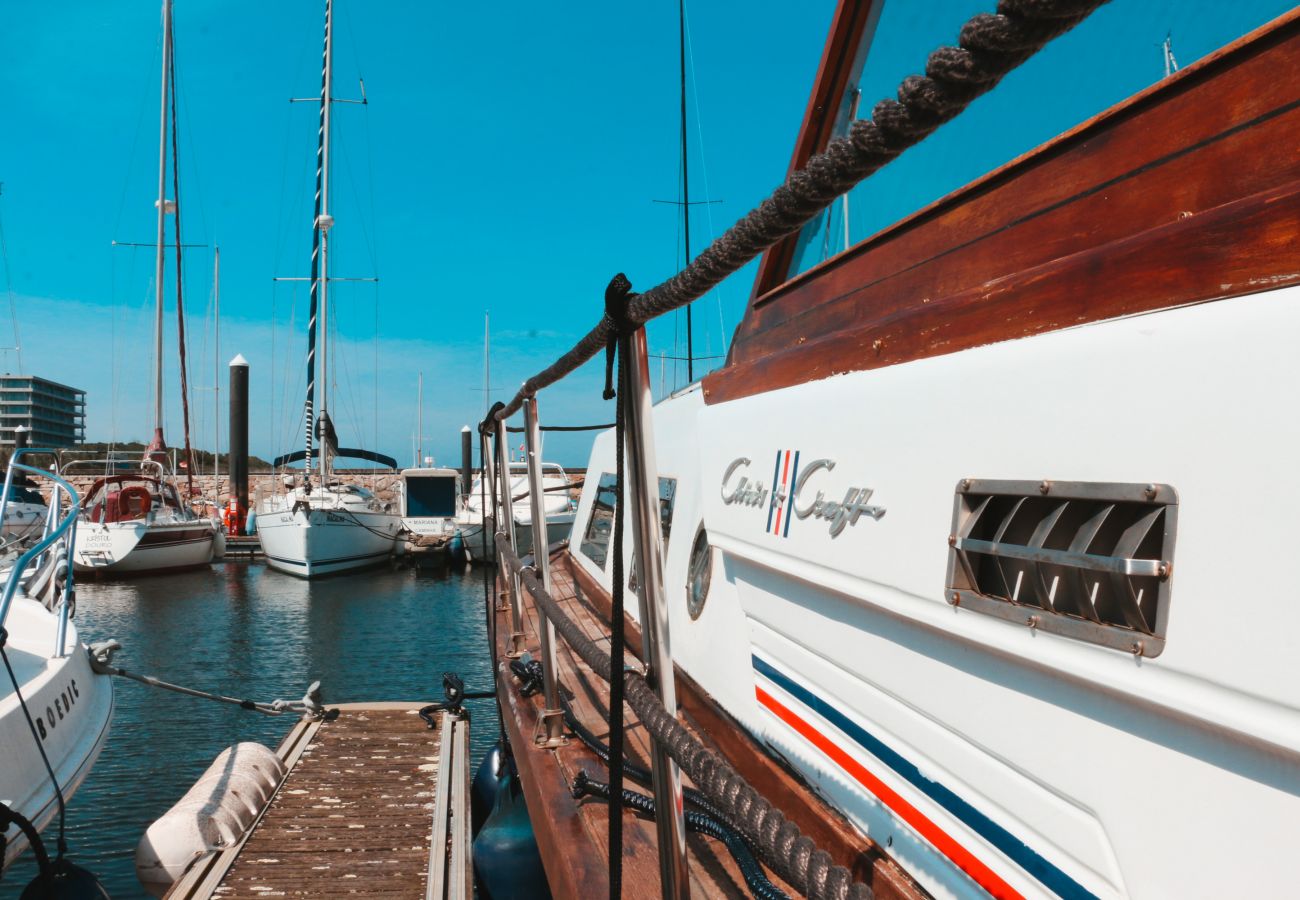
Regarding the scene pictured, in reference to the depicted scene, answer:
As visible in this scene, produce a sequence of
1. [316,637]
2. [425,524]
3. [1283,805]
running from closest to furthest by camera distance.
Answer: [1283,805]
[316,637]
[425,524]

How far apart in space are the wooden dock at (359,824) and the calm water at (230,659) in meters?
1.56

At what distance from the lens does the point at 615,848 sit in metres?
1.49

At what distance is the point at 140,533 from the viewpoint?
2267 cm

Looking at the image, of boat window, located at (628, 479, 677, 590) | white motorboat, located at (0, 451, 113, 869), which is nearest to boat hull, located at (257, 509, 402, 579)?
white motorboat, located at (0, 451, 113, 869)

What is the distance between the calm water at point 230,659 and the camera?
778 centimetres

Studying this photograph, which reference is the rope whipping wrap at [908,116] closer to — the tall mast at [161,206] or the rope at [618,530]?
the rope at [618,530]

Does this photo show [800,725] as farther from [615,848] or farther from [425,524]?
[425,524]

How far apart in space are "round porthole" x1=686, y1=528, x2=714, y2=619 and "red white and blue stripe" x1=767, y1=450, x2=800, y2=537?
2.76ft

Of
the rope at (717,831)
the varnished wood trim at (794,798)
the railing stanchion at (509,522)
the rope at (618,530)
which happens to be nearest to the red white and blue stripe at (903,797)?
the varnished wood trim at (794,798)

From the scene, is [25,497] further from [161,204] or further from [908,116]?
[908,116]

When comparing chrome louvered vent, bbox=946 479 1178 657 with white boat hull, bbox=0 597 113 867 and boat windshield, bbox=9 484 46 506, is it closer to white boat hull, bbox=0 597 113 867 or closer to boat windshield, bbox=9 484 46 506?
white boat hull, bbox=0 597 113 867

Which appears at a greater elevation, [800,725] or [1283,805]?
[1283,805]

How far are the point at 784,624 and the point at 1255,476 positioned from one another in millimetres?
1390

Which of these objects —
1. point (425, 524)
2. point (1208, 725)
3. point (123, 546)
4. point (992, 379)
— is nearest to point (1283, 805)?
point (1208, 725)
